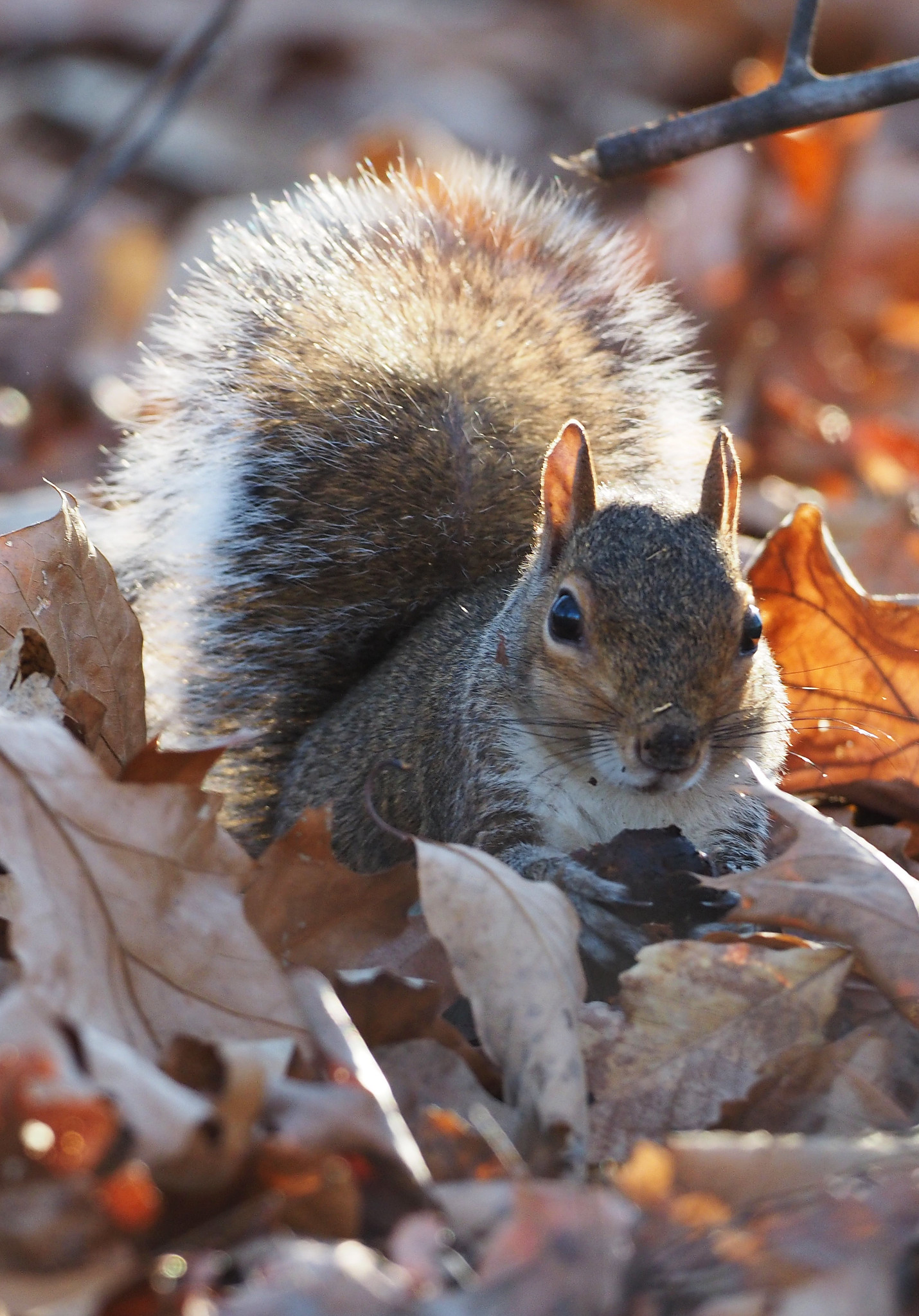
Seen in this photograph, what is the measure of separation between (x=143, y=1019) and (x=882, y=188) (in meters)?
4.94

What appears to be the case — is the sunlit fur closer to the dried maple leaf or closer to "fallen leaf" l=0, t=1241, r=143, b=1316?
the dried maple leaf

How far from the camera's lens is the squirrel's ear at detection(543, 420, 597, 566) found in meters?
2.16

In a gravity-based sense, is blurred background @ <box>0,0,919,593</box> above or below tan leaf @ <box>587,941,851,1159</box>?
below

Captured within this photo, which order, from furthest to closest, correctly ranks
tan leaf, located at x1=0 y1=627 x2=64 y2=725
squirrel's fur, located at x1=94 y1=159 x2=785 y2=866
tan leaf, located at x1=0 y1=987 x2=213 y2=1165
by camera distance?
squirrel's fur, located at x1=94 y1=159 x2=785 y2=866 < tan leaf, located at x1=0 y1=627 x2=64 y2=725 < tan leaf, located at x1=0 y1=987 x2=213 y2=1165

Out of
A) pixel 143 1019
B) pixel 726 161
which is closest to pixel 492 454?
pixel 143 1019

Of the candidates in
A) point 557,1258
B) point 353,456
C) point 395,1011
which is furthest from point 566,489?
point 557,1258

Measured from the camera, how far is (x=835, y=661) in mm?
2537

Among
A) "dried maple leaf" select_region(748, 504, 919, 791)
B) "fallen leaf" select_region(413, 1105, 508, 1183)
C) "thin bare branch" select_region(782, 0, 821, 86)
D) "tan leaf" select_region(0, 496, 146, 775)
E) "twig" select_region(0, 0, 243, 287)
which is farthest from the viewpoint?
A: "twig" select_region(0, 0, 243, 287)

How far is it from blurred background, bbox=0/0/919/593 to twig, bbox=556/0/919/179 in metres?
0.25

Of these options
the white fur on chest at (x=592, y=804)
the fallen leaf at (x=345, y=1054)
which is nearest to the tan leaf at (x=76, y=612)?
the white fur on chest at (x=592, y=804)

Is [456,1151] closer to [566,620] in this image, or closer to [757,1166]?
[757,1166]

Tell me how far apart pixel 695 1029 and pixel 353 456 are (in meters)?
1.40

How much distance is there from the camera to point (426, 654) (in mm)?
2545

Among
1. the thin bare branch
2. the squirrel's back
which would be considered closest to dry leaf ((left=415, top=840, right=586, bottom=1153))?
the squirrel's back
